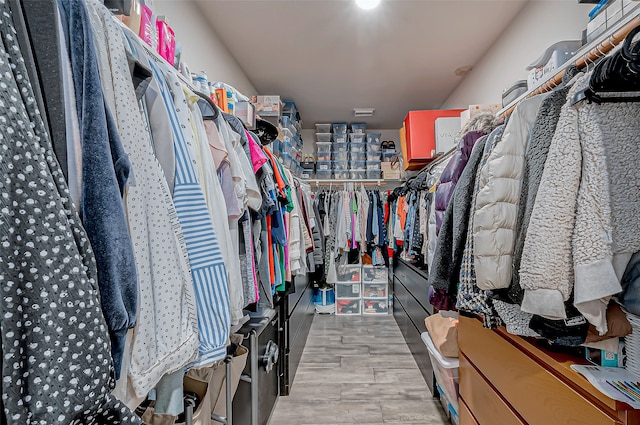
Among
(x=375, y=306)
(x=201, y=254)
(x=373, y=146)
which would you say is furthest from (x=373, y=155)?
(x=201, y=254)

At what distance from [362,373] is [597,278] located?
2.18 meters

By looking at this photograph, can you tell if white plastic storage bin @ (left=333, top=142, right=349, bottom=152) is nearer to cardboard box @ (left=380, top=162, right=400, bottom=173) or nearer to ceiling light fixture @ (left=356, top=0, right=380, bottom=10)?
cardboard box @ (left=380, top=162, right=400, bottom=173)

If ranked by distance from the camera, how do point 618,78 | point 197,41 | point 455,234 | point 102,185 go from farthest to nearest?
point 197,41, point 455,234, point 618,78, point 102,185

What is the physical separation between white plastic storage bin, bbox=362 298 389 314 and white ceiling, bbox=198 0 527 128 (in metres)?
2.50

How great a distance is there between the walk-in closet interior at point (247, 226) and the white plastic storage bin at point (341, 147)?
1.88 m

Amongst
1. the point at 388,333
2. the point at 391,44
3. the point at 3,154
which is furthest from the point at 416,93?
the point at 3,154

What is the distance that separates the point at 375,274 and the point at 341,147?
5.75 feet

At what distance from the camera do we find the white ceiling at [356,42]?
6.42 ft

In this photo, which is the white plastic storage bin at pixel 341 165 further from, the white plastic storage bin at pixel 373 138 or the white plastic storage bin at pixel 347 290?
the white plastic storage bin at pixel 347 290

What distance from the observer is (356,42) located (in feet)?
7.55

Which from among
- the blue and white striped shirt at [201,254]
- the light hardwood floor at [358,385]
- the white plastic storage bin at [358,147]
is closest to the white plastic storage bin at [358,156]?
the white plastic storage bin at [358,147]

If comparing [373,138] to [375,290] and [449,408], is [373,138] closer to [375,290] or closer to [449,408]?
[375,290]

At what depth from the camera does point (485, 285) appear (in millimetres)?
846

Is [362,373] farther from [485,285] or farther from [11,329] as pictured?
[11,329]
